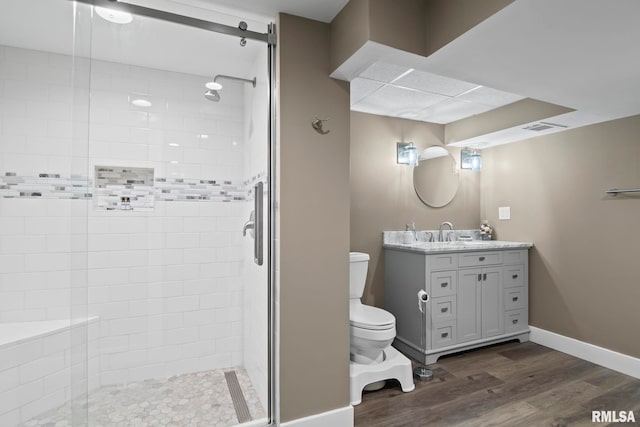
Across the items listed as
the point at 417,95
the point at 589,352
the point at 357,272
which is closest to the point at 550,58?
the point at 417,95

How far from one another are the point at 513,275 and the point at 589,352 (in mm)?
853

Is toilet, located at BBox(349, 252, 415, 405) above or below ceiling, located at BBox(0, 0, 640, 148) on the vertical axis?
below

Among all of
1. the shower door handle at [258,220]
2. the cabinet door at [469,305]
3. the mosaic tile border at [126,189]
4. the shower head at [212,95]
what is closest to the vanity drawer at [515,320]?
the cabinet door at [469,305]

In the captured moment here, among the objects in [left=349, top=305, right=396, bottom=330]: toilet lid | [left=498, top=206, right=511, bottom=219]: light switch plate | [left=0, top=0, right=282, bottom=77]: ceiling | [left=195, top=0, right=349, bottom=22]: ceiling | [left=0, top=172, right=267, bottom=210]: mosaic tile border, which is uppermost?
[left=195, top=0, right=349, bottom=22]: ceiling

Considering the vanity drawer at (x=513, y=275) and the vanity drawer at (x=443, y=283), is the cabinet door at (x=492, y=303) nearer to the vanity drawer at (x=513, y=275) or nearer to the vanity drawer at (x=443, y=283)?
the vanity drawer at (x=513, y=275)

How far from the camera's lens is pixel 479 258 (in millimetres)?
3100

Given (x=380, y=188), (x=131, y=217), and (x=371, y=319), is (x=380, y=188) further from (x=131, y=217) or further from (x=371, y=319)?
(x=131, y=217)

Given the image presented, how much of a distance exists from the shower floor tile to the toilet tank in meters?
1.09

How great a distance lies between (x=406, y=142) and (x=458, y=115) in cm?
58

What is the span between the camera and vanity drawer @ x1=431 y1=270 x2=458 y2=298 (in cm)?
286

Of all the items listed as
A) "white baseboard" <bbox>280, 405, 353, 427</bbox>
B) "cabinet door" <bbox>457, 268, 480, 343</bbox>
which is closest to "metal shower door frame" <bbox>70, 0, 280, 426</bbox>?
"white baseboard" <bbox>280, 405, 353, 427</bbox>

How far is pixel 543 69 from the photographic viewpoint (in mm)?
1976

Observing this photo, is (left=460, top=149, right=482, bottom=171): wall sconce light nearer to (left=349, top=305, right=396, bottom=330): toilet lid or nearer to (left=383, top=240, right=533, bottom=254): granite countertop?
(left=383, top=240, right=533, bottom=254): granite countertop

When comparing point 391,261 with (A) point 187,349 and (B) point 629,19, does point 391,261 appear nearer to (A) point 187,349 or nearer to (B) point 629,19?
(A) point 187,349
